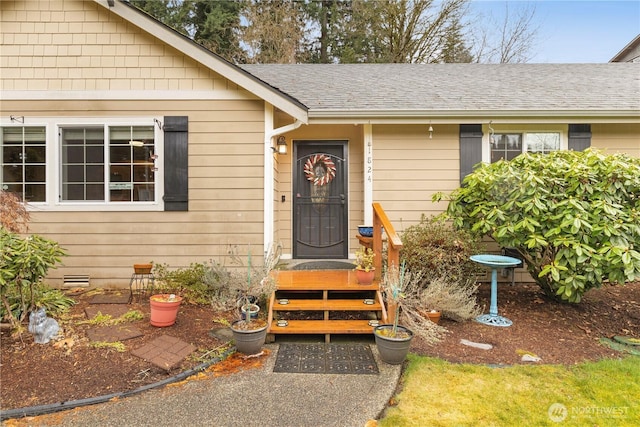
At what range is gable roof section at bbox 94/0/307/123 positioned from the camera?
4777mm

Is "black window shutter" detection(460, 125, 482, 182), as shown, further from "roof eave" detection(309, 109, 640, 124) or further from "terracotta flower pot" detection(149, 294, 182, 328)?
"terracotta flower pot" detection(149, 294, 182, 328)

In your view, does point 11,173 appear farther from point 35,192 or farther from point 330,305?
point 330,305

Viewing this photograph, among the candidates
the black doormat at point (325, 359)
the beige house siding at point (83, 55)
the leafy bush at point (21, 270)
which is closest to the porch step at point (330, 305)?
the black doormat at point (325, 359)

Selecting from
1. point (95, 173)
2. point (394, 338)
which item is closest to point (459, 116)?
point (394, 338)

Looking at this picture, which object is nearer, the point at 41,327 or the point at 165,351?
the point at 165,351

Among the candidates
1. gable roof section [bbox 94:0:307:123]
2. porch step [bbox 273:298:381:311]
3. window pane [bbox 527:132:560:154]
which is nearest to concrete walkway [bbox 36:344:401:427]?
porch step [bbox 273:298:381:311]

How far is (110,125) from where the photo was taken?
505 centimetres

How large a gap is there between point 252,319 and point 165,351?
0.88 metres

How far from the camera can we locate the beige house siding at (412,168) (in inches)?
227

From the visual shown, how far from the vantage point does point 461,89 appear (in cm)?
638

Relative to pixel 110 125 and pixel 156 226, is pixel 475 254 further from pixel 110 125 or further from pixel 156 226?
pixel 110 125

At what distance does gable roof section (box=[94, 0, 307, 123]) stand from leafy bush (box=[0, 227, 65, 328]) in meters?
2.99

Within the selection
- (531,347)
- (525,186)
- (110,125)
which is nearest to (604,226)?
(525,186)

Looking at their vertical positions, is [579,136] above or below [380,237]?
above
